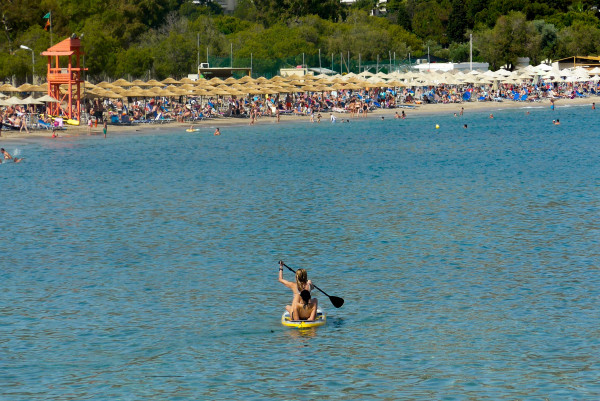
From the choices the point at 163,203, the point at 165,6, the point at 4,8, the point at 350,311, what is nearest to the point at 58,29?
the point at 4,8

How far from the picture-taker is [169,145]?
5159 cm

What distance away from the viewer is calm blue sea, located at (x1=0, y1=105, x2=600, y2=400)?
526 inches

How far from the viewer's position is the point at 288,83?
236ft

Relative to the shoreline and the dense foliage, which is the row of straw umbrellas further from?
the dense foliage

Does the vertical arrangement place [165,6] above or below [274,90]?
above

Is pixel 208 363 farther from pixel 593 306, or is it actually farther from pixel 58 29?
pixel 58 29

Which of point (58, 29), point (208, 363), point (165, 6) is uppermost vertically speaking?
point (165, 6)

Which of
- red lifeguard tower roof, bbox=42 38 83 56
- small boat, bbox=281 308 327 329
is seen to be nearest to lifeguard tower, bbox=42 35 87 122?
red lifeguard tower roof, bbox=42 38 83 56

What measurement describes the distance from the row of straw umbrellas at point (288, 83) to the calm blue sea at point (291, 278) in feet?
63.0

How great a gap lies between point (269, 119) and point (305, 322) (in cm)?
5317

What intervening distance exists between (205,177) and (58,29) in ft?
174

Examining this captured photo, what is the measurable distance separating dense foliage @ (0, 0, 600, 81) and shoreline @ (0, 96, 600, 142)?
16122 millimetres

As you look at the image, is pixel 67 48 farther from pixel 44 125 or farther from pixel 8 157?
pixel 8 157

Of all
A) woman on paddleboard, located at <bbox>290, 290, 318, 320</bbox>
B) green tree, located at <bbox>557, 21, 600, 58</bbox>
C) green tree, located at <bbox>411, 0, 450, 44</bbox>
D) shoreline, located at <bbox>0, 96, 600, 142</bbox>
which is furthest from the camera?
green tree, located at <bbox>411, 0, 450, 44</bbox>
